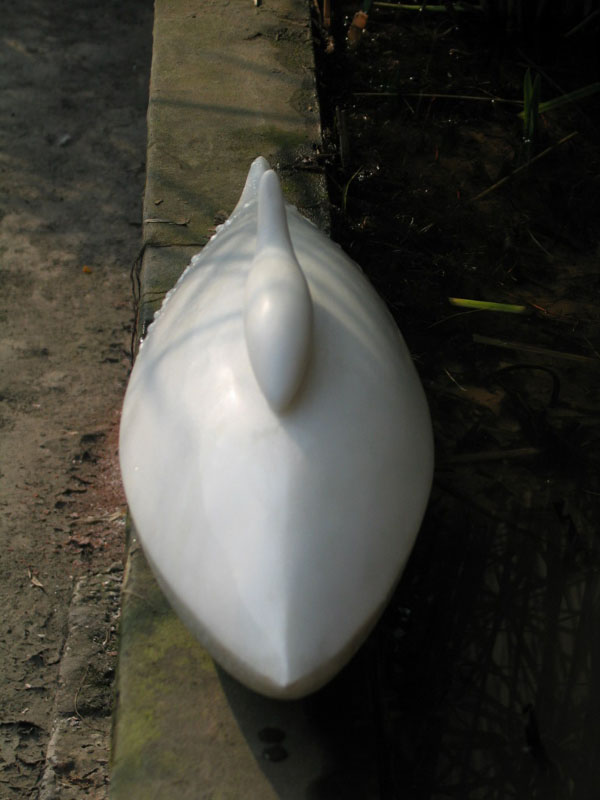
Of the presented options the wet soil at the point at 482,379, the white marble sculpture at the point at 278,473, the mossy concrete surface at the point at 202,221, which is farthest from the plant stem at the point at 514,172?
the white marble sculpture at the point at 278,473

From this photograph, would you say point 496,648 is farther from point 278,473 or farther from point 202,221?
point 202,221

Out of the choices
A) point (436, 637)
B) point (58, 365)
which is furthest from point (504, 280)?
point (58, 365)

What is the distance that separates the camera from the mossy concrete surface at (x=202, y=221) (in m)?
1.47

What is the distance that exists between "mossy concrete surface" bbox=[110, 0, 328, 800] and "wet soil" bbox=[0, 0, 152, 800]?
14.3 inches

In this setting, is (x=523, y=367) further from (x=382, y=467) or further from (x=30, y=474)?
(x=30, y=474)

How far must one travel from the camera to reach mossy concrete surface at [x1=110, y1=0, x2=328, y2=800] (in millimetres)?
1471

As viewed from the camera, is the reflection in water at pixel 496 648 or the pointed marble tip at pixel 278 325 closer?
the pointed marble tip at pixel 278 325

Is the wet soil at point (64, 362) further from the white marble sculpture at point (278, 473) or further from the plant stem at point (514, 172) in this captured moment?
the plant stem at point (514, 172)

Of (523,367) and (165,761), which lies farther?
(523,367)

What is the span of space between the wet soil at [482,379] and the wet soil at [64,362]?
0.70m

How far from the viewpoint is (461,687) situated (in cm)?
175

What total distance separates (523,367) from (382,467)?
1.19m

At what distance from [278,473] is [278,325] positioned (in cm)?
23

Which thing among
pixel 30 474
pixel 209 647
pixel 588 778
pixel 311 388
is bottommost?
pixel 30 474
